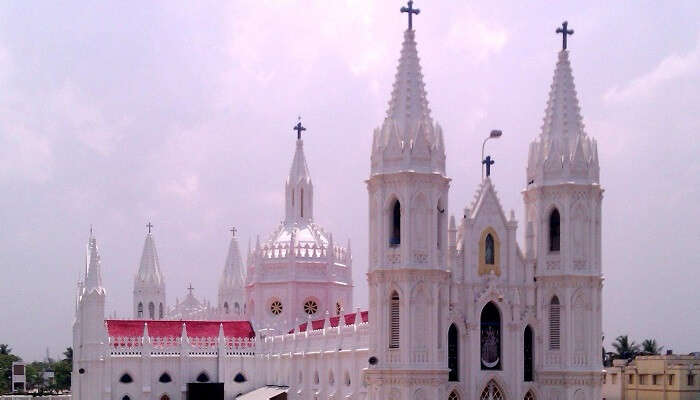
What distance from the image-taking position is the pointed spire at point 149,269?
298ft

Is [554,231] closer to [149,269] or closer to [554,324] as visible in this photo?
[554,324]

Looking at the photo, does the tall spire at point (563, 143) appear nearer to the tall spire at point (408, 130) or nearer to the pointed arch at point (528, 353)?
the tall spire at point (408, 130)

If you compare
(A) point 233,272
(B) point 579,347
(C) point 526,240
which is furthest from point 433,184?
(A) point 233,272

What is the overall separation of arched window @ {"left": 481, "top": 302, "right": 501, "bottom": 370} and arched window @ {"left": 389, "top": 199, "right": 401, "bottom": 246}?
4.93 meters

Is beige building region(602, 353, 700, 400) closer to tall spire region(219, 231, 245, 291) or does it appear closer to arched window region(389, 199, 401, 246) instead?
tall spire region(219, 231, 245, 291)

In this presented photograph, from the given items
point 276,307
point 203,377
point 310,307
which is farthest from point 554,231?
point 203,377

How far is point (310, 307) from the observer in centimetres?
7531

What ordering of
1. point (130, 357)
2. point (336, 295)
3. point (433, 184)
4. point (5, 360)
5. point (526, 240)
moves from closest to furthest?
point (433, 184), point (526, 240), point (130, 357), point (336, 295), point (5, 360)

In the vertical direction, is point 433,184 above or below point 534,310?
above

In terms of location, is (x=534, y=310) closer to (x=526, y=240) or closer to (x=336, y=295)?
(x=526, y=240)

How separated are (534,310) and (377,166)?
8.99 meters

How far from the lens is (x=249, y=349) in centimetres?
7331

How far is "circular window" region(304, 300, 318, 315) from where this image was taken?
75188 mm

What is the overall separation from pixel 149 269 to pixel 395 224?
46.6 m
